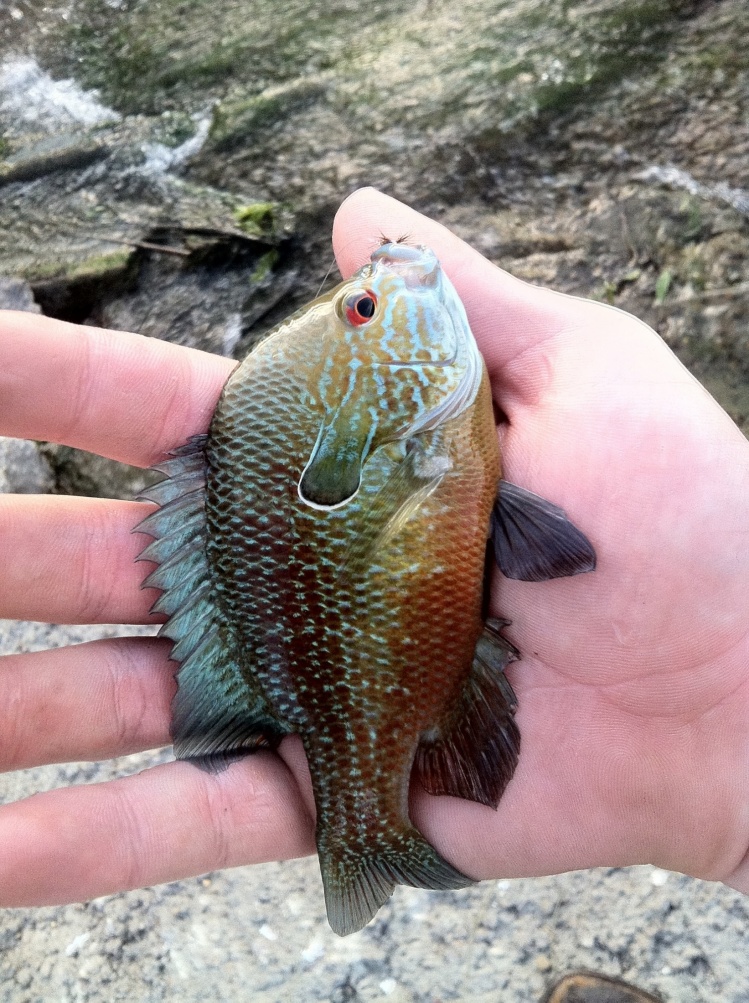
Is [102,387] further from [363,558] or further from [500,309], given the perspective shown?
[500,309]

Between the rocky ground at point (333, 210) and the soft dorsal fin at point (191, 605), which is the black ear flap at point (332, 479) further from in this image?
the rocky ground at point (333, 210)

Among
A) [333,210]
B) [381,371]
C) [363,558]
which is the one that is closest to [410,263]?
[381,371]

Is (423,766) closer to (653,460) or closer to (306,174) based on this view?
(653,460)

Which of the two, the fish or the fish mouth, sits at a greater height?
the fish mouth

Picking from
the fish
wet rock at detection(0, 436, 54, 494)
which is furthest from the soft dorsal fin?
wet rock at detection(0, 436, 54, 494)

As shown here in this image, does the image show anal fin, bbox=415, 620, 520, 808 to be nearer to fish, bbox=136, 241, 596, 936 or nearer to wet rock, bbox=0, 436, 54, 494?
fish, bbox=136, 241, 596, 936

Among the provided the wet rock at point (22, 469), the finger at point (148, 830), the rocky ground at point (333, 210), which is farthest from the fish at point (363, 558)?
the wet rock at point (22, 469)
